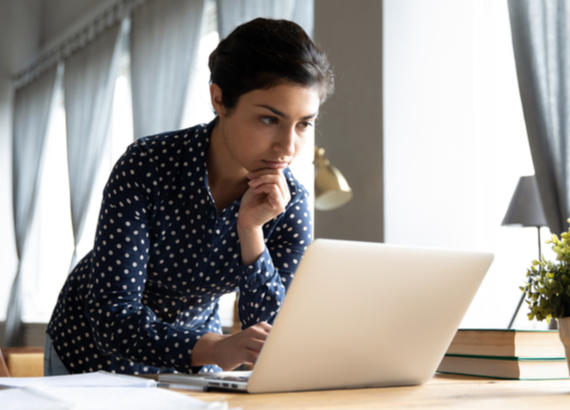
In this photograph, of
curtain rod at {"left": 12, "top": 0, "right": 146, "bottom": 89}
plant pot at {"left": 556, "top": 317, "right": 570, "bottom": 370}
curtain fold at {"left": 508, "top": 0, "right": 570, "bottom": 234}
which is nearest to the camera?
plant pot at {"left": 556, "top": 317, "right": 570, "bottom": 370}

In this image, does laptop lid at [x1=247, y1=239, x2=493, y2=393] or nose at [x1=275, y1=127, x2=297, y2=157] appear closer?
laptop lid at [x1=247, y1=239, x2=493, y2=393]

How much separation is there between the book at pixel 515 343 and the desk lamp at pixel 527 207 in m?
1.49

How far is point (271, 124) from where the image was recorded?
136 centimetres

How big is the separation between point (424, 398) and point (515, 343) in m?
0.30

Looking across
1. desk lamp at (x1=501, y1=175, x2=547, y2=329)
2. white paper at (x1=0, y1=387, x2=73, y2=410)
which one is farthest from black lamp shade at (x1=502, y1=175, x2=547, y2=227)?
white paper at (x1=0, y1=387, x2=73, y2=410)

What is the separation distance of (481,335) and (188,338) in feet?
1.57

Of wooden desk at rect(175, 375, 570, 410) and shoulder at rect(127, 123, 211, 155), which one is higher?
shoulder at rect(127, 123, 211, 155)

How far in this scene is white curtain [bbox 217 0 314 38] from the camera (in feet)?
11.7

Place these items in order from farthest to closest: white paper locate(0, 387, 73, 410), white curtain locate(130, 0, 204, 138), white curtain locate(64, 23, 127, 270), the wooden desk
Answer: white curtain locate(64, 23, 127, 270)
white curtain locate(130, 0, 204, 138)
the wooden desk
white paper locate(0, 387, 73, 410)

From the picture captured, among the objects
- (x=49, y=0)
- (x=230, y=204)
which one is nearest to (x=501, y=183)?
(x=230, y=204)

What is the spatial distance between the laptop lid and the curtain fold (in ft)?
5.24

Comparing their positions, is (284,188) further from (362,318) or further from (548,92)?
(548,92)

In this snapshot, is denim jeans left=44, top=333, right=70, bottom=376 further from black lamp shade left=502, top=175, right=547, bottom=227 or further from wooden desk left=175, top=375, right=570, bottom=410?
black lamp shade left=502, top=175, right=547, bottom=227

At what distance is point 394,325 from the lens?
100 centimetres
